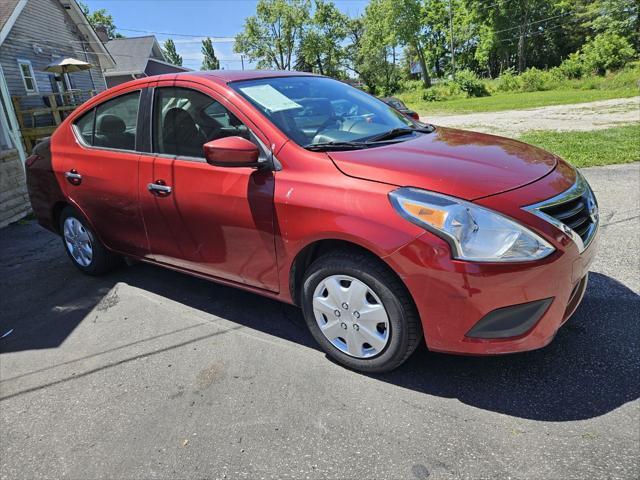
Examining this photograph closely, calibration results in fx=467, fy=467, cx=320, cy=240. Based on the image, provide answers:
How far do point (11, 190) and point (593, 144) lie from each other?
405 inches

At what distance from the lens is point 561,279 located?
217 cm

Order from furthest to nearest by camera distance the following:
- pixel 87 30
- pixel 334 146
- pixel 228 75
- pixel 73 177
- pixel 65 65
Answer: pixel 87 30 < pixel 65 65 < pixel 73 177 < pixel 228 75 < pixel 334 146

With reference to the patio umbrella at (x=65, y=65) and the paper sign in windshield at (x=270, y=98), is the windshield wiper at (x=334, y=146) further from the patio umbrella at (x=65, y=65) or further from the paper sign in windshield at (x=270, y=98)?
the patio umbrella at (x=65, y=65)

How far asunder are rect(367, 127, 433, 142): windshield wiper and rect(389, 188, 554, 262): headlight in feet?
3.21

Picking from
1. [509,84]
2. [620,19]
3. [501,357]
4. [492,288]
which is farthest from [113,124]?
[620,19]

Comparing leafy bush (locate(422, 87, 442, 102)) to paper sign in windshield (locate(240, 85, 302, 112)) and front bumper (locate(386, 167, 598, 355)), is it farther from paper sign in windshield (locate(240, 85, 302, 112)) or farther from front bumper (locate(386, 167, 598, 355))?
front bumper (locate(386, 167, 598, 355))

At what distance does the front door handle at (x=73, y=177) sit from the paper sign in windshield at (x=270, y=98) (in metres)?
1.79

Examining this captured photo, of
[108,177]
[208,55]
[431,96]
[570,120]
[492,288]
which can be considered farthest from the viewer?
[208,55]

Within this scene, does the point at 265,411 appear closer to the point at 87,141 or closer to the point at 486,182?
the point at 486,182

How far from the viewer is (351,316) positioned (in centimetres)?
253

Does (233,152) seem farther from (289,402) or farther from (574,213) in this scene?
(574,213)

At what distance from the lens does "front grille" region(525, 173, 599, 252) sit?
2.20 m

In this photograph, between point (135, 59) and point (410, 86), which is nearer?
point (135, 59)

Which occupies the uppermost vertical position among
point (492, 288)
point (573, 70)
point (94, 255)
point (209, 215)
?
point (209, 215)
